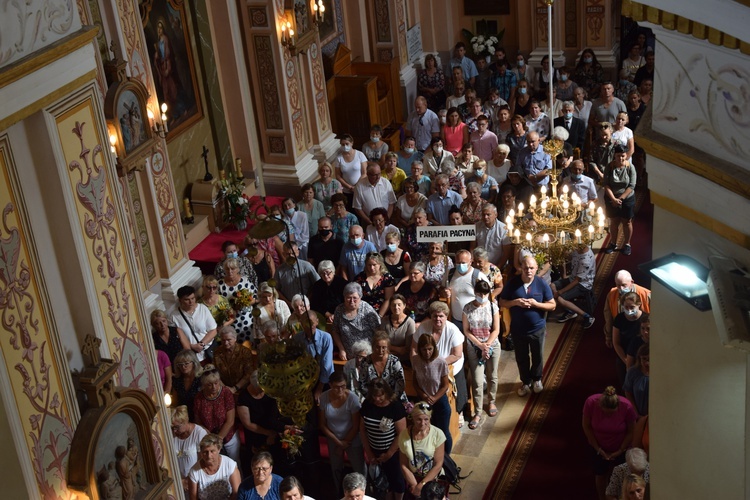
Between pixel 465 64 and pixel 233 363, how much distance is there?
9.55 meters

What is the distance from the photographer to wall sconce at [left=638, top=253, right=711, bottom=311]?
3811mm

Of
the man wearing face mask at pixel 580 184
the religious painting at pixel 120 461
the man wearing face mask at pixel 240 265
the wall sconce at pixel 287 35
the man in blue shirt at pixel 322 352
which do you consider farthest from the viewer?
the wall sconce at pixel 287 35

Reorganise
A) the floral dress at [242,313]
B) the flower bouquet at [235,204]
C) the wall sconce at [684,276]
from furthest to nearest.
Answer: the flower bouquet at [235,204] < the floral dress at [242,313] < the wall sconce at [684,276]

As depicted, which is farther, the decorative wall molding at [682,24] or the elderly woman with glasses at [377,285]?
the elderly woman with glasses at [377,285]

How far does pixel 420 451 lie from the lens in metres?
8.52

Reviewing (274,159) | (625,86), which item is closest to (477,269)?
(274,159)

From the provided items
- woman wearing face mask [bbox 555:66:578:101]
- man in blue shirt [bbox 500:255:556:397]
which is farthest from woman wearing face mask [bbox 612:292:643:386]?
woman wearing face mask [bbox 555:66:578:101]

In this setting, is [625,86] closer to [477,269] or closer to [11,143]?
[477,269]

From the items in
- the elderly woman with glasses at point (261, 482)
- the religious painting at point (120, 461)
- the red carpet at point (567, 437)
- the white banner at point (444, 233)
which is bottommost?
the red carpet at point (567, 437)

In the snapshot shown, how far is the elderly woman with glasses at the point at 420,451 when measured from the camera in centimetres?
847

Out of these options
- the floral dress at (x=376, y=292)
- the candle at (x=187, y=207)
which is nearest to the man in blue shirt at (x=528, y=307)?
the floral dress at (x=376, y=292)

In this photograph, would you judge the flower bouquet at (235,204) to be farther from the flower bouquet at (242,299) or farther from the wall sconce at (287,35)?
the flower bouquet at (242,299)

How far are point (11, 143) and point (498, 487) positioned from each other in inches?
238

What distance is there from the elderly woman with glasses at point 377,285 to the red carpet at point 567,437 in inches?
70.6
